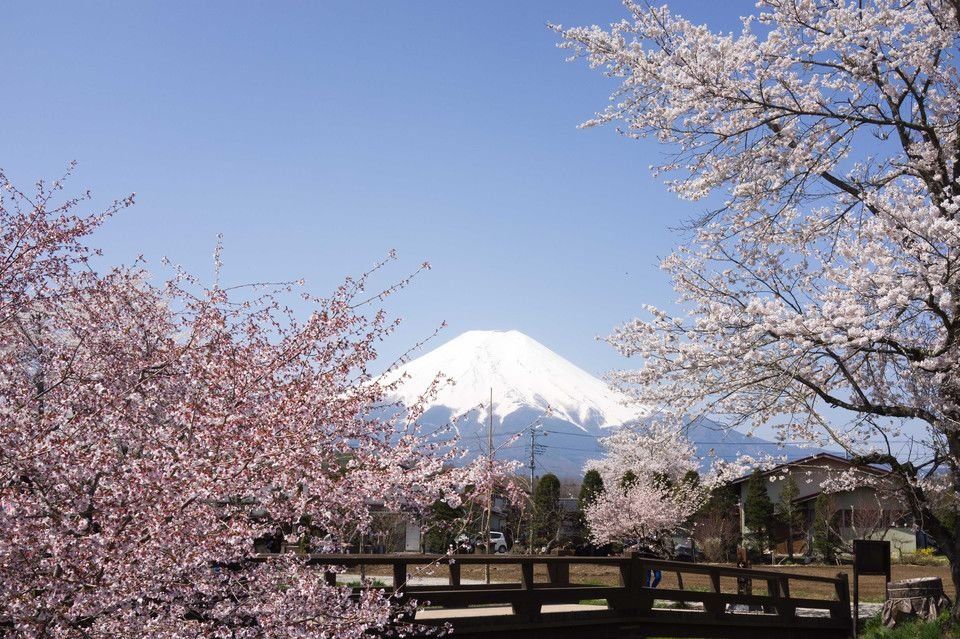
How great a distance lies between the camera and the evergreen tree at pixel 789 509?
151ft

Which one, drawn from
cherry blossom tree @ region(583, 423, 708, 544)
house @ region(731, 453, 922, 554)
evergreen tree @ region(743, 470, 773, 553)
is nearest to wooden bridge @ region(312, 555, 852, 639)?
cherry blossom tree @ region(583, 423, 708, 544)

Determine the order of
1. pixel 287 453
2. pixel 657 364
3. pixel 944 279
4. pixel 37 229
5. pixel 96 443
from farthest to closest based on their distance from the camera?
pixel 657 364 → pixel 944 279 → pixel 37 229 → pixel 287 453 → pixel 96 443

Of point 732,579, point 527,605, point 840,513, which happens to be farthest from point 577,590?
point 840,513

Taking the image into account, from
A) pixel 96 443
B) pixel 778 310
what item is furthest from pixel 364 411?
pixel 778 310

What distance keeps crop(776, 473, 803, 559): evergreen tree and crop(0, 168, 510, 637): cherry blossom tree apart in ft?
138

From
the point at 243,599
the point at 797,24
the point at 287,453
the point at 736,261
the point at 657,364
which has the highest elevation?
the point at 797,24

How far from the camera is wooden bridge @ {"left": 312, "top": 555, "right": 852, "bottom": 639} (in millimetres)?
10055

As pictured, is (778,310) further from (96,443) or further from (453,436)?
(96,443)

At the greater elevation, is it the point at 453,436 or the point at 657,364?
the point at 657,364

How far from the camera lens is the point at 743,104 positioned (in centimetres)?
1162

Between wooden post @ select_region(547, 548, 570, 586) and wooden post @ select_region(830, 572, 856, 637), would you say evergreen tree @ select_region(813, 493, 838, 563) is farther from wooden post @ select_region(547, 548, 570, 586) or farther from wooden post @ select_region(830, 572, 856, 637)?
wooden post @ select_region(547, 548, 570, 586)

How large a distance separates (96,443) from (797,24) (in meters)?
10.5

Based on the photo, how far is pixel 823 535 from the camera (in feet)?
143

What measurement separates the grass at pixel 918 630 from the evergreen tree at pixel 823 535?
29066mm
